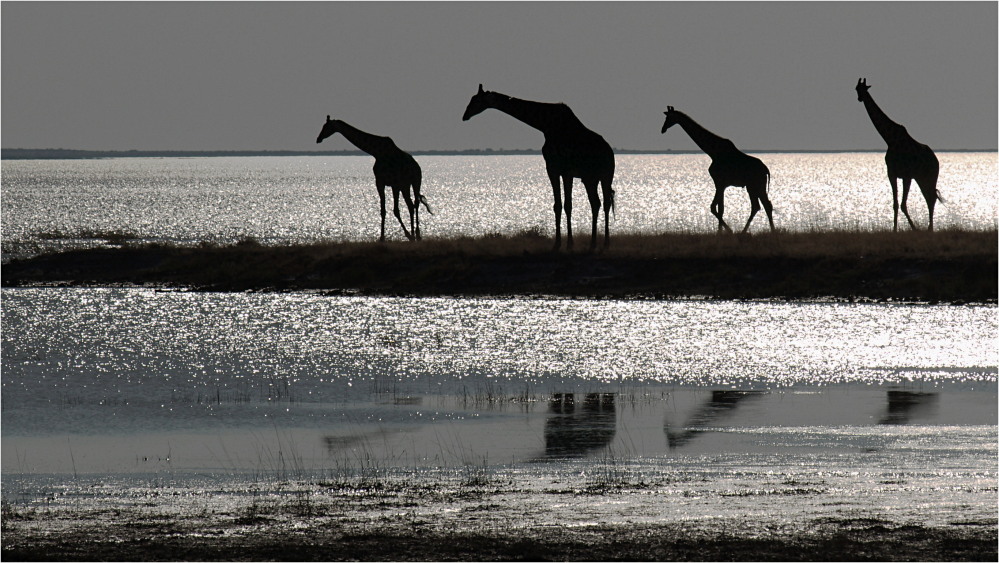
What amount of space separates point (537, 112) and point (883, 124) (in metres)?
8.89

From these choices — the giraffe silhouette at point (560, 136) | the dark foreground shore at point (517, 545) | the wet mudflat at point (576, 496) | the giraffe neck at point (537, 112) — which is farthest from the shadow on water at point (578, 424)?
the giraffe neck at point (537, 112)

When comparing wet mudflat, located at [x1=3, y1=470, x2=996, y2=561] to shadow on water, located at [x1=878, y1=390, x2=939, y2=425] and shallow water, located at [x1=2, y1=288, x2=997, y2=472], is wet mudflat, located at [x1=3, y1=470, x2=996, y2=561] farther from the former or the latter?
shadow on water, located at [x1=878, y1=390, x2=939, y2=425]

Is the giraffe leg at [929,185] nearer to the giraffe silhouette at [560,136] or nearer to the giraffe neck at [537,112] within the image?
the giraffe silhouette at [560,136]

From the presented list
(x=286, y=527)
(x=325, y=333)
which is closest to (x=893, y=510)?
(x=286, y=527)

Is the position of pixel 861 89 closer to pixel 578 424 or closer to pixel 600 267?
pixel 600 267

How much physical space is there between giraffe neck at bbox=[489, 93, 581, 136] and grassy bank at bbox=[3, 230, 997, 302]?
8.90ft

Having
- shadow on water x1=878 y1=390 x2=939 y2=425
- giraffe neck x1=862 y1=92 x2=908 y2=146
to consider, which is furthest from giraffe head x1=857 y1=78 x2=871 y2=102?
shadow on water x1=878 y1=390 x2=939 y2=425

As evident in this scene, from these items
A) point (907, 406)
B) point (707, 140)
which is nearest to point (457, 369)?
point (907, 406)

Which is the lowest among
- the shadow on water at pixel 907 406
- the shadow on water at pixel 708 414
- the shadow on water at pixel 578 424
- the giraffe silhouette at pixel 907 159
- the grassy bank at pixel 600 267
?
the shadow on water at pixel 578 424

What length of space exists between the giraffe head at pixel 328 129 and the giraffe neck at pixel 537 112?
8763 mm

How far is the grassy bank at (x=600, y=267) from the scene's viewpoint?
24.2 m

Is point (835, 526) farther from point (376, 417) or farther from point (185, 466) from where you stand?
point (376, 417)

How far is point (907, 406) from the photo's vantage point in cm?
1316

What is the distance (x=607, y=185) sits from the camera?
2753cm
